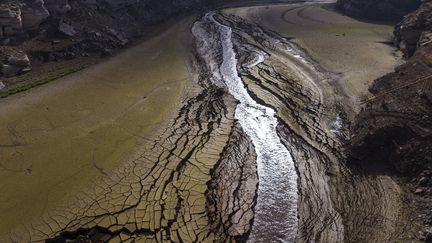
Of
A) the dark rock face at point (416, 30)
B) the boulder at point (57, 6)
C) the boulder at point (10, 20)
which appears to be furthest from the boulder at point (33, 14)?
the dark rock face at point (416, 30)

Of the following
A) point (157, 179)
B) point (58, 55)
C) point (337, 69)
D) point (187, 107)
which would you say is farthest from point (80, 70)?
point (337, 69)

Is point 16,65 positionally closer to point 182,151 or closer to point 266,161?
point 182,151

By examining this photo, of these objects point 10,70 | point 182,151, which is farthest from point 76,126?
point 10,70

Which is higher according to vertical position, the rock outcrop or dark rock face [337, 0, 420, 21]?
the rock outcrop

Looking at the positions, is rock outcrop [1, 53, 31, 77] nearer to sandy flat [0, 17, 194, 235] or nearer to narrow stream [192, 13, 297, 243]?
sandy flat [0, 17, 194, 235]

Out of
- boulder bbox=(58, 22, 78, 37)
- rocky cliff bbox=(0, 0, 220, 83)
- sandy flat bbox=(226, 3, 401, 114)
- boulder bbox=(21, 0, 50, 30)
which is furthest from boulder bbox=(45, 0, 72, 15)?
sandy flat bbox=(226, 3, 401, 114)
